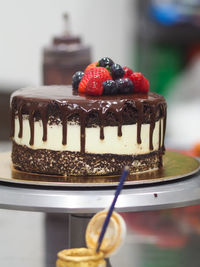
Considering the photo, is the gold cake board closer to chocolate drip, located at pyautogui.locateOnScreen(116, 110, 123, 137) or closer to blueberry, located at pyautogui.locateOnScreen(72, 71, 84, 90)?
chocolate drip, located at pyautogui.locateOnScreen(116, 110, 123, 137)

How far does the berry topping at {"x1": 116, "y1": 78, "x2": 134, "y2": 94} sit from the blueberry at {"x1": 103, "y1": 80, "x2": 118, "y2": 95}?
0.06ft

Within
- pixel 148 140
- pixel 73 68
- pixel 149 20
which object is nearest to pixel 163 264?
pixel 148 140

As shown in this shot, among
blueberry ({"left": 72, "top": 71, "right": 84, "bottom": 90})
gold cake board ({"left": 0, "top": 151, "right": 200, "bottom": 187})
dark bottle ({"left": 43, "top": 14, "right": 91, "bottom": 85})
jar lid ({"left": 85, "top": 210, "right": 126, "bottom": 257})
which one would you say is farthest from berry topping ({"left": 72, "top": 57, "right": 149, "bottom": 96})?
dark bottle ({"left": 43, "top": 14, "right": 91, "bottom": 85})

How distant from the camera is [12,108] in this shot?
1761 millimetres

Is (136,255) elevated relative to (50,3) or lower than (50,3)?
lower

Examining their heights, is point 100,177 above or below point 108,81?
below

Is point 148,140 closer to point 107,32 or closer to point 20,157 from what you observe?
point 20,157

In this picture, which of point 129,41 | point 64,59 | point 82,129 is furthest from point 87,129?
point 129,41

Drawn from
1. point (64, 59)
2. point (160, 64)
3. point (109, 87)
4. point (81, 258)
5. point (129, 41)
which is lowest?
point (160, 64)

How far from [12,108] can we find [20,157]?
0.14 metres

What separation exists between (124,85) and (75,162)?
0.25 metres

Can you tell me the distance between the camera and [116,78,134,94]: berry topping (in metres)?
1.72

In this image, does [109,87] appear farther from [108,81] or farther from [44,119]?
[44,119]

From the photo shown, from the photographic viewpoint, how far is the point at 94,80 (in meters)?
1.68
